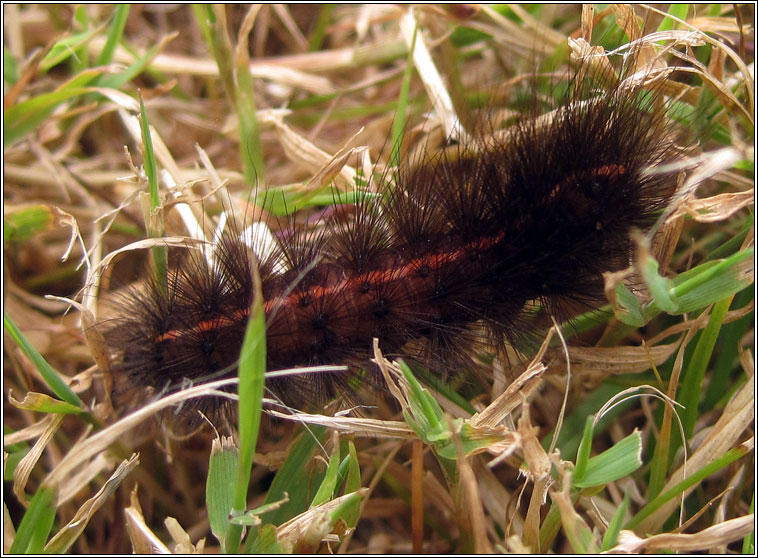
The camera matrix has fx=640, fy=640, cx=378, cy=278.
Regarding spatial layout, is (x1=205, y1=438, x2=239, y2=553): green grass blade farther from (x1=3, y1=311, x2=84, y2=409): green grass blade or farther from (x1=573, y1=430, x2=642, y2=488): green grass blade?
(x1=573, y1=430, x2=642, y2=488): green grass blade

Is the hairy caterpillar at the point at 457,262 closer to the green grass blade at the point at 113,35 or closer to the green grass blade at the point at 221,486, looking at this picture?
the green grass blade at the point at 221,486

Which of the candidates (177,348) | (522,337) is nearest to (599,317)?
(522,337)

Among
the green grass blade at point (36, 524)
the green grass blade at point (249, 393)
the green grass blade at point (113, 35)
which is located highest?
the green grass blade at point (113, 35)

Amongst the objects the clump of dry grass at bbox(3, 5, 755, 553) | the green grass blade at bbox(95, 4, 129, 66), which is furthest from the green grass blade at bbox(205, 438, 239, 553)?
the green grass blade at bbox(95, 4, 129, 66)

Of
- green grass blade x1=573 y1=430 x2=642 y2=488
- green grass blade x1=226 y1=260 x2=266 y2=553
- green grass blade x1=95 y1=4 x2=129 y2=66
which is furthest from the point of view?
green grass blade x1=95 y1=4 x2=129 y2=66

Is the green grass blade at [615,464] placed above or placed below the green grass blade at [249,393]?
below

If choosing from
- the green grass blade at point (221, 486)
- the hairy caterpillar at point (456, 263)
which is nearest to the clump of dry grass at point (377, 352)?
the green grass blade at point (221, 486)

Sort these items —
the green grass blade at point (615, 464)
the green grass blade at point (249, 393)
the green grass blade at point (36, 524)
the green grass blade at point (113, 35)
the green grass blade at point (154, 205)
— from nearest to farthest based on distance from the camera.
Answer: the green grass blade at point (249, 393)
the green grass blade at point (615, 464)
the green grass blade at point (36, 524)
the green grass blade at point (154, 205)
the green grass blade at point (113, 35)

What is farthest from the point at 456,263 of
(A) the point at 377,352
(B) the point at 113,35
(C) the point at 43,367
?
(B) the point at 113,35
